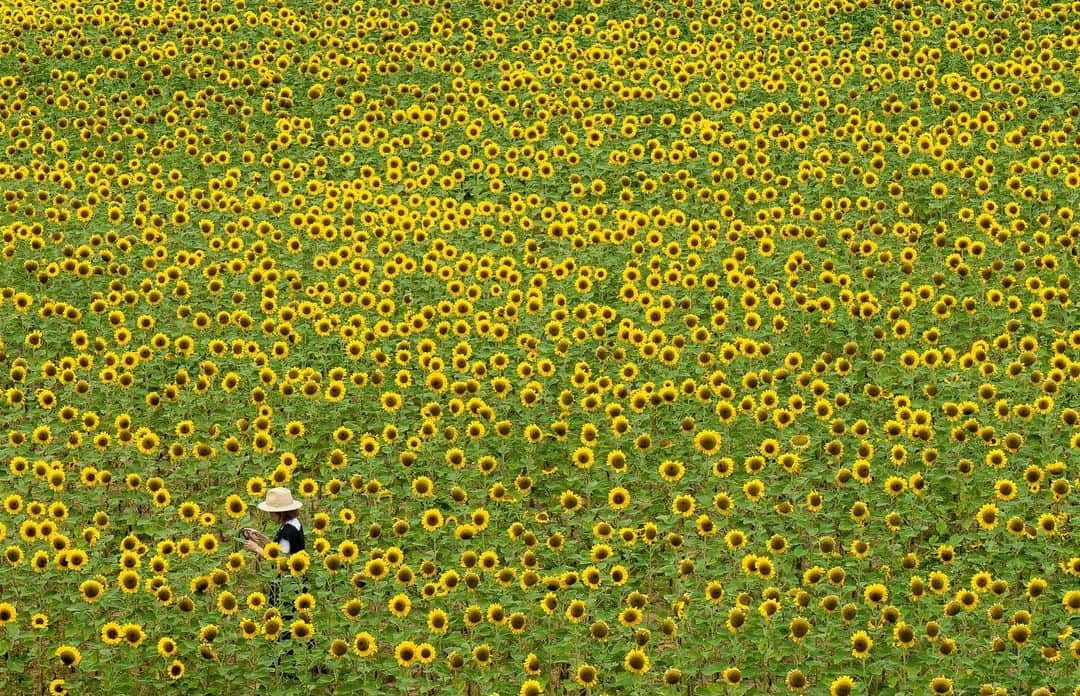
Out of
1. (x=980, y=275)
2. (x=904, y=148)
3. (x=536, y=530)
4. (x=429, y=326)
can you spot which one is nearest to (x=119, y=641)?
(x=536, y=530)

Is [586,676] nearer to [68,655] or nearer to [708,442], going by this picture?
[708,442]

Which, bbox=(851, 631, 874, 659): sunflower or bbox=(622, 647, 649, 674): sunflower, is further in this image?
bbox=(622, 647, 649, 674): sunflower

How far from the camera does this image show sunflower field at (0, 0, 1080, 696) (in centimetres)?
1101

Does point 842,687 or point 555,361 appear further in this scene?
point 555,361

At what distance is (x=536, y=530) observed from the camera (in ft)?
40.4

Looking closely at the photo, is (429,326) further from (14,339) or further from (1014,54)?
(1014,54)

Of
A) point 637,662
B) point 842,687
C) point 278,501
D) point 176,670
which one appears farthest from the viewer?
point 278,501

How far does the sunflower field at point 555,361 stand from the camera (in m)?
11.0

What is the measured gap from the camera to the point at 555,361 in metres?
14.3

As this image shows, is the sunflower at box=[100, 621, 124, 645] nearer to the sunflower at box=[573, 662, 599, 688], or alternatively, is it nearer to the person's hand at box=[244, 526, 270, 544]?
the person's hand at box=[244, 526, 270, 544]

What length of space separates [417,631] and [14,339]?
21.5 feet

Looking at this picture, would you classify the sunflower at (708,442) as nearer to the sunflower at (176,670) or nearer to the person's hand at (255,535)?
the person's hand at (255,535)

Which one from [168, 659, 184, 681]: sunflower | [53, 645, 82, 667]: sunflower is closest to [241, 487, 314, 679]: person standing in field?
[168, 659, 184, 681]: sunflower

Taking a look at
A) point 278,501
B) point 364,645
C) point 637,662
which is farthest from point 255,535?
point 637,662
